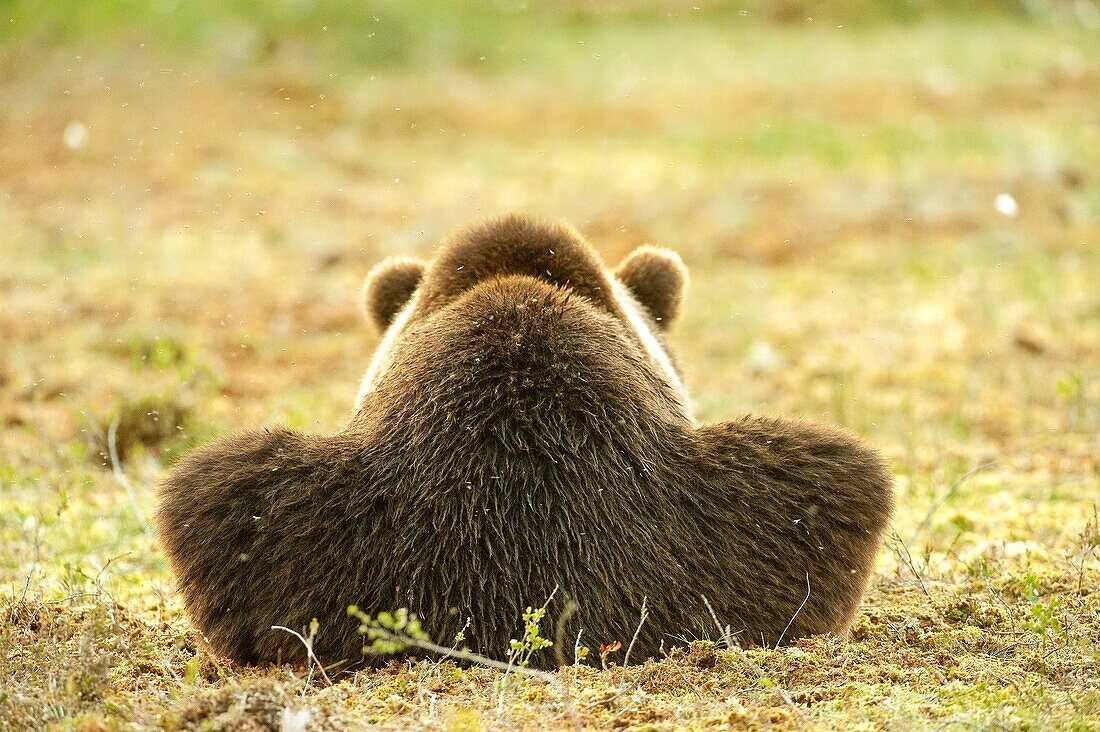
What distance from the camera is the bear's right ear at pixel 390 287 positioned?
16.8 ft

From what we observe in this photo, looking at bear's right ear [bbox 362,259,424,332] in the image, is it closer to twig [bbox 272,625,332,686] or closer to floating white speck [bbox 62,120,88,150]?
twig [bbox 272,625,332,686]

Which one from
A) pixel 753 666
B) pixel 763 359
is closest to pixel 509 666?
pixel 753 666

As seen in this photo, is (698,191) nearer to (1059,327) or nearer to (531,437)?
(1059,327)

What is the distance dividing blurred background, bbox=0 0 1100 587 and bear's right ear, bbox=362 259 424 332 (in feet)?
5.37

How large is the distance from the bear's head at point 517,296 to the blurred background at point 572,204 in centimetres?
176

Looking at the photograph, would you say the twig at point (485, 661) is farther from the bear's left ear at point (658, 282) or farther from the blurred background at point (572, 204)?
the blurred background at point (572, 204)

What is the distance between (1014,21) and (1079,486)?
21.1 meters

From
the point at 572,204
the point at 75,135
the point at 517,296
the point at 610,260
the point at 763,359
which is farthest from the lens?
the point at 75,135

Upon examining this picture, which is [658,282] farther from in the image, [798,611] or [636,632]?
[636,632]

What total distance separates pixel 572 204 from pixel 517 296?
1019cm

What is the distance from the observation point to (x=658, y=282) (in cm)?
519

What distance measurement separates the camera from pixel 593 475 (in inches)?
151

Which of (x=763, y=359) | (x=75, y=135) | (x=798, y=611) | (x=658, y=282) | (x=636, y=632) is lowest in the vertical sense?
(x=763, y=359)

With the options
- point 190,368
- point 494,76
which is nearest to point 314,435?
point 190,368
